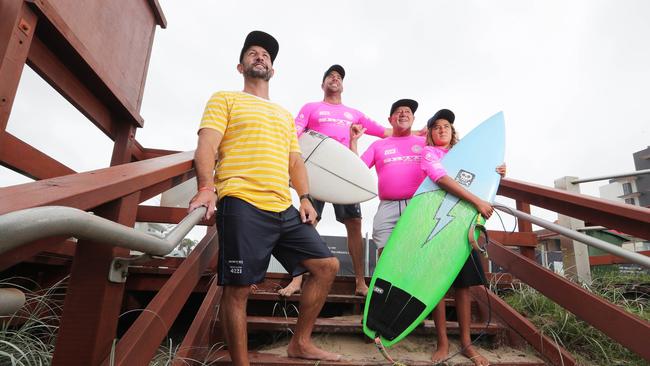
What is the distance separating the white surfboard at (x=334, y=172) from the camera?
2883mm

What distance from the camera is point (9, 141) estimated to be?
1634 mm

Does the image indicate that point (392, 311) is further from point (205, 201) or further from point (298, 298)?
point (205, 201)

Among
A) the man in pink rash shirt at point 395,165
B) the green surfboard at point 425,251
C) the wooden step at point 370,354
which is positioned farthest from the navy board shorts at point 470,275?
the man in pink rash shirt at point 395,165

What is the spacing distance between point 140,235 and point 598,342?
102 inches

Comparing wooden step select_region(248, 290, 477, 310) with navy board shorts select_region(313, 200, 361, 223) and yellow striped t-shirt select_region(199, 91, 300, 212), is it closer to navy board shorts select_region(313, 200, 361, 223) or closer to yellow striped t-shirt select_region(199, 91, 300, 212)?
navy board shorts select_region(313, 200, 361, 223)

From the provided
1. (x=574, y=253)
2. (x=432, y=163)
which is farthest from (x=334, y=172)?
(x=574, y=253)

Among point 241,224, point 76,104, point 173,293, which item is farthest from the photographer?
point 76,104

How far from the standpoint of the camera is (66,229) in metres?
0.73

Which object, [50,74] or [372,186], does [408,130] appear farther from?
[50,74]

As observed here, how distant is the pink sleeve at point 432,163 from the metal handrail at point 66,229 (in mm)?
1905

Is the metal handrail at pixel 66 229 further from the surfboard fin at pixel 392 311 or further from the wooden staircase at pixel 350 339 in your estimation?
the surfboard fin at pixel 392 311

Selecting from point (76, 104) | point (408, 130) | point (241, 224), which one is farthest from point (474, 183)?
point (76, 104)

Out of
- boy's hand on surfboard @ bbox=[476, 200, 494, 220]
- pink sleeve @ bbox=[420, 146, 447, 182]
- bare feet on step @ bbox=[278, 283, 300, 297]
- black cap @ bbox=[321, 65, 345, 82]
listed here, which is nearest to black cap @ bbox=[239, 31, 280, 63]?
black cap @ bbox=[321, 65, 345, 82]

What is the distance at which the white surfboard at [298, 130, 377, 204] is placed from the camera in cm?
288
